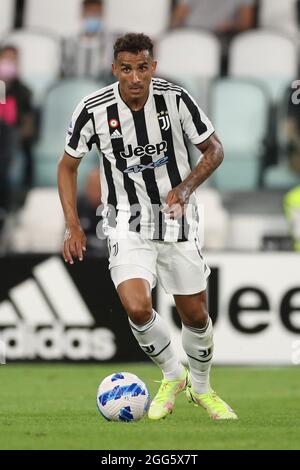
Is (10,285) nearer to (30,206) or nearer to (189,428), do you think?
(30,206)

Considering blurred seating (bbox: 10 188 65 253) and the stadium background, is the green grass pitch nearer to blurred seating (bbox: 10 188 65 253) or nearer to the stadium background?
the stadium background

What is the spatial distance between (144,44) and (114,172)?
76 centimetres

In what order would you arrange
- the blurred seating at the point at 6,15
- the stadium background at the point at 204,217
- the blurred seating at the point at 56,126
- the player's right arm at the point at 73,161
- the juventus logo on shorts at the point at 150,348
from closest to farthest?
1. the player's right arm at the point at 73,161
2. the juventus logo on shorts at the point at 150,348
3. the stadium background at the point at 204,217
4. the blurred seating at the point at 56,126
5. the blurred seating at the point at 6,15

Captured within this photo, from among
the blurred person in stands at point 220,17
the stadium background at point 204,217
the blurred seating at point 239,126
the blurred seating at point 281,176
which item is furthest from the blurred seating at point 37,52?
the blurred seating at point 281,176

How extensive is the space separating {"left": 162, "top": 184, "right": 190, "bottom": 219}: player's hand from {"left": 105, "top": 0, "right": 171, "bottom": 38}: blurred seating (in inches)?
341

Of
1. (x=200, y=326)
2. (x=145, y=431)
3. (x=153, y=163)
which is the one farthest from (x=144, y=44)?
(x=145, y=431)

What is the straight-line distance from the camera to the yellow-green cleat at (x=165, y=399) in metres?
7.03

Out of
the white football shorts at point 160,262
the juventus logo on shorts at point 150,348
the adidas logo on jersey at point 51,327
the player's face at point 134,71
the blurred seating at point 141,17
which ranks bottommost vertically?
the adidas logo on jersey at point 51,327

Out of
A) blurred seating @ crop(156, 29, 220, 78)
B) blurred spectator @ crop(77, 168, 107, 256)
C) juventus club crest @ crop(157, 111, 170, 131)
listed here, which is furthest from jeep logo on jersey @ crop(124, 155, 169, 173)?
blurred seating @ crop(156, 29, 220, 78)

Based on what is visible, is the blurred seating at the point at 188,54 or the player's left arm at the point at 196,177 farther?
the blurred seating at the point at 188,54

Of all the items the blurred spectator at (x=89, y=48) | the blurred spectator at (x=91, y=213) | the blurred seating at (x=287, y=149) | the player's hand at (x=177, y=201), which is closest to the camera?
the player's hand at (x=177, y=201)

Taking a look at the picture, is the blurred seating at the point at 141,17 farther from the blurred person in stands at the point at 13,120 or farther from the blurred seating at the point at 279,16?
the blurred person in stands at the point at 13,120

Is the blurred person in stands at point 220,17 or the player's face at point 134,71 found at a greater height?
the player's face at point 134,71
